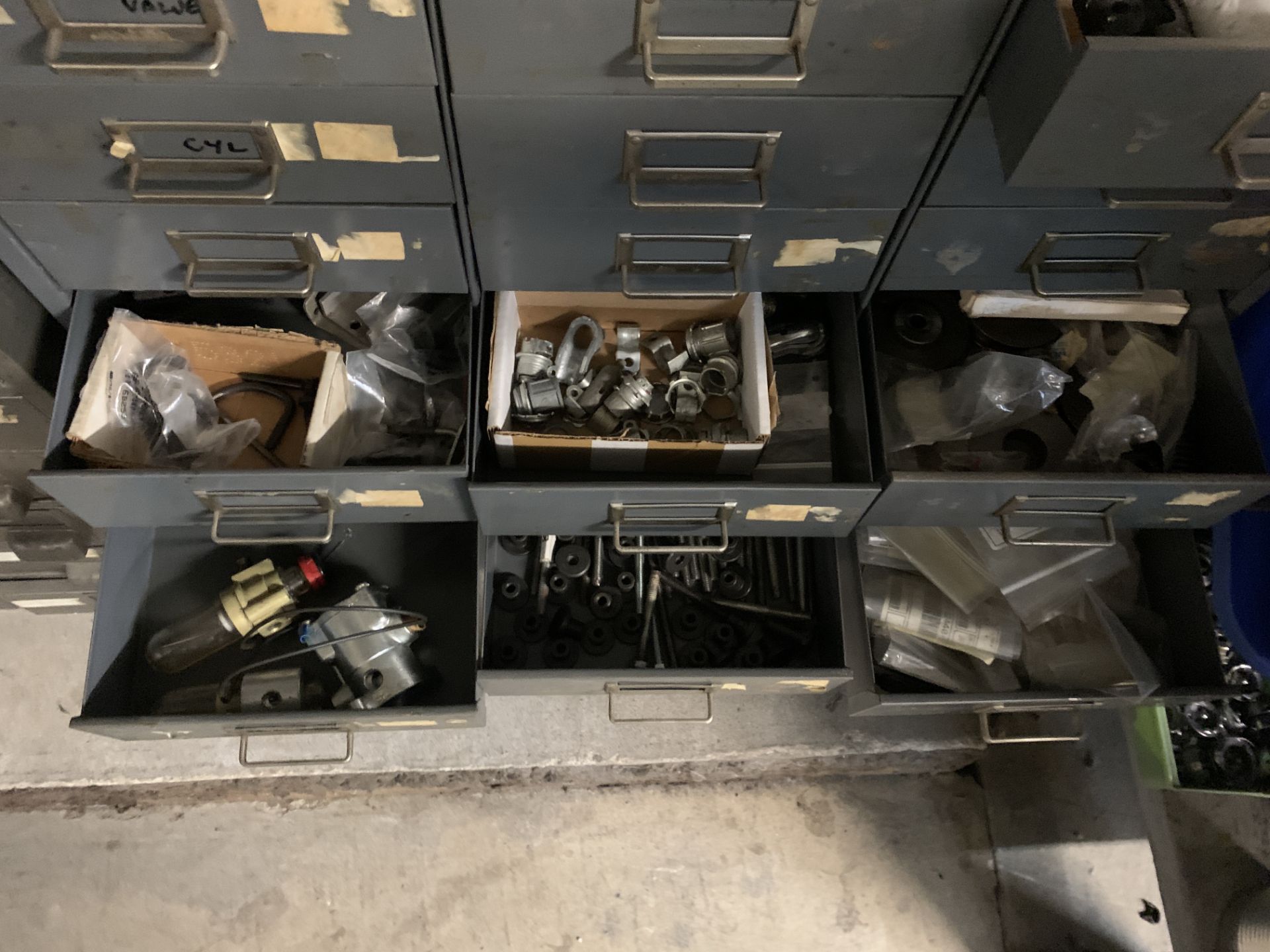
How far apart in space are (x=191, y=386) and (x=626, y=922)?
1035mm

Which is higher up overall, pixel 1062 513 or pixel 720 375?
pixel 720 375

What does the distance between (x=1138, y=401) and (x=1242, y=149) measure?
579 millimetres

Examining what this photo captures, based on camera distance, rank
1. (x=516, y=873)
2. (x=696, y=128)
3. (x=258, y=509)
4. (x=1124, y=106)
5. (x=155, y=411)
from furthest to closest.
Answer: (x=516, y=873) < (x=155, y=411) < (x=258, y=509) < (x=696, y=128) < (x=1124, y=106)

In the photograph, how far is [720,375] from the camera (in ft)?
4.08

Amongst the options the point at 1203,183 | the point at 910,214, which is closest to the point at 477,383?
the point at 910,214

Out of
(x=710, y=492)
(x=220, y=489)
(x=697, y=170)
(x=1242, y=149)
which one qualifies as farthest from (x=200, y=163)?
(x=1242, y=149)

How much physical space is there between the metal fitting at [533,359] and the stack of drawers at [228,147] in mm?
209

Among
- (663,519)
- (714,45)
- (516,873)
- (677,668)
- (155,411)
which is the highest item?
(714,45)

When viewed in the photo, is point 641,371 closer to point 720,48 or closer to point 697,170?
point 697,170

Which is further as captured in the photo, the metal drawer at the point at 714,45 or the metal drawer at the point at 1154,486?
the metal drawer at the point at 1154,486

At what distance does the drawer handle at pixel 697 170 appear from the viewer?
0.80 m

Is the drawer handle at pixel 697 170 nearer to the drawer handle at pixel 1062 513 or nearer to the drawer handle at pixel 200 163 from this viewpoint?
the drawer handle at pixel 200 163

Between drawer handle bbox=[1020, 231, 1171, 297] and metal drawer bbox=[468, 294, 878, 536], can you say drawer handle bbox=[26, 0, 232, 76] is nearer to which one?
metal drawer bbox=[468, 294, 878, 536]

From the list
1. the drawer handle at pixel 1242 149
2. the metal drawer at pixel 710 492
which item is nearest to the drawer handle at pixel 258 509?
the metal drawer at pixel 710 492
